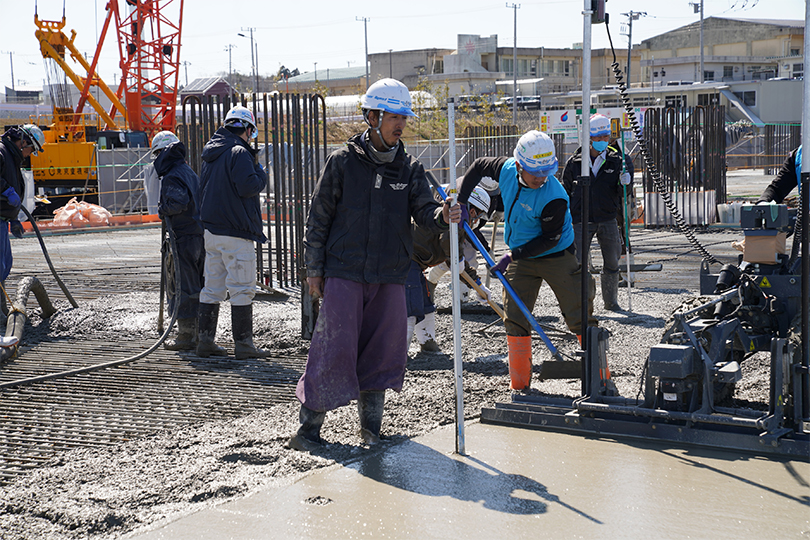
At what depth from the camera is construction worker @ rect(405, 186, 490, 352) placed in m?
6.23

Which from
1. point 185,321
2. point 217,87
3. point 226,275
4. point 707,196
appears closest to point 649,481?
point 226,275

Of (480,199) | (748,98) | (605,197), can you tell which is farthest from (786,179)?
(748,98)

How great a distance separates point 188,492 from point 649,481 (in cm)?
210

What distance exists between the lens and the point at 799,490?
3.66 meters

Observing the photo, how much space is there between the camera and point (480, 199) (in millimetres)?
6844

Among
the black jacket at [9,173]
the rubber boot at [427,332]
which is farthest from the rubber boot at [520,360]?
the black jacket at [9,173]

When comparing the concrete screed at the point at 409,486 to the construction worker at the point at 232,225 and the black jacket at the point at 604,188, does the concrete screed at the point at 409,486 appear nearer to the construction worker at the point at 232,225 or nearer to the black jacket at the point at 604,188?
the construction worker at the point at 232,225

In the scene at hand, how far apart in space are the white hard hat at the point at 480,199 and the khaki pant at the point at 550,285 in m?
1.21

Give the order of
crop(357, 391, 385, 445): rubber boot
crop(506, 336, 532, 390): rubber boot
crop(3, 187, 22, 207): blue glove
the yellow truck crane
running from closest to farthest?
crop(357, 391, 385, 445): rubber boot, crop(506, 336, 532, 390): rubber boot, crop(3, 187, 22, 207): blue glove, the yellow truck crane

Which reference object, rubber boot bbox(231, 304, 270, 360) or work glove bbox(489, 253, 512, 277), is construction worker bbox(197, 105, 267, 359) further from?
work glove bbox(489, 253, 512, 277)

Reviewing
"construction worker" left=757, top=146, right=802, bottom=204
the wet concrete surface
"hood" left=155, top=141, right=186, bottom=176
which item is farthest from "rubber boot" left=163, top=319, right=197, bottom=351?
"construction worker" left=757, top=146, right=802, bottom=204

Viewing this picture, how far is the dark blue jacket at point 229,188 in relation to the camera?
6605 mm

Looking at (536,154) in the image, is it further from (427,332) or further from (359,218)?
(427,332)

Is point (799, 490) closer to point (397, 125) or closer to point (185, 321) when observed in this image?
point (397, 125)
